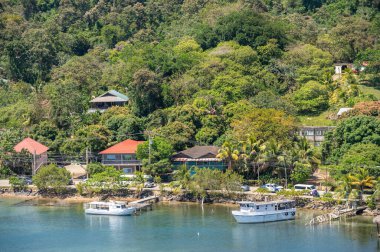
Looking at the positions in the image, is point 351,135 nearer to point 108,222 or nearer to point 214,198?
point 214,198

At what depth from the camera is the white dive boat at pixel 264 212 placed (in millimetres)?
57500

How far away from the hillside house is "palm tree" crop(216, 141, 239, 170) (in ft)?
67.4

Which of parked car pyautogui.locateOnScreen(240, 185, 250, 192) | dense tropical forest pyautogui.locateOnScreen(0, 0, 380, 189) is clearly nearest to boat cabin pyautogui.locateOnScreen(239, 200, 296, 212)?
dense tropical forest pyautogui.locateOnScreen(0, 0, 380, 189)

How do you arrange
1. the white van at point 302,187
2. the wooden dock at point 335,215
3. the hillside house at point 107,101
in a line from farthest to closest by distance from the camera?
1. the hillside house at point 107,101
2. the white van at point 302,187
3. the wooden dock at point 335,215

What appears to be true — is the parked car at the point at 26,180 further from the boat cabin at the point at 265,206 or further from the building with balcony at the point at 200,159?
the boat cabin at the point at 265,206

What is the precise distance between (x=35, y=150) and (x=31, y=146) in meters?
1.44

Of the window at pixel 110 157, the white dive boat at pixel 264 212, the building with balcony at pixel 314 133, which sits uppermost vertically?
the building with balcony at pixel 314 133

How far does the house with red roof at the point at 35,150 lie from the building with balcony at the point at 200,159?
41.2 feet

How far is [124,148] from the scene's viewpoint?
2837 inches

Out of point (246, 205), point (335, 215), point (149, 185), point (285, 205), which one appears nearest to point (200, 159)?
point (149, 185)

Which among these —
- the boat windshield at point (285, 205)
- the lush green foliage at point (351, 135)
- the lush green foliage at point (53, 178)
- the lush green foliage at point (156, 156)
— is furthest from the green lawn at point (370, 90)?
the lush green foliage at point (53, 178)

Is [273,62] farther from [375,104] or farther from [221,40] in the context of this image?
[375,104]

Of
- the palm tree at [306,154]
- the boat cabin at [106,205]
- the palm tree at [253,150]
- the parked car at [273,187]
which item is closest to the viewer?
the boat cabin at [106,205]

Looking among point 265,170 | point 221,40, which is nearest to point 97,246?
point 265,170
